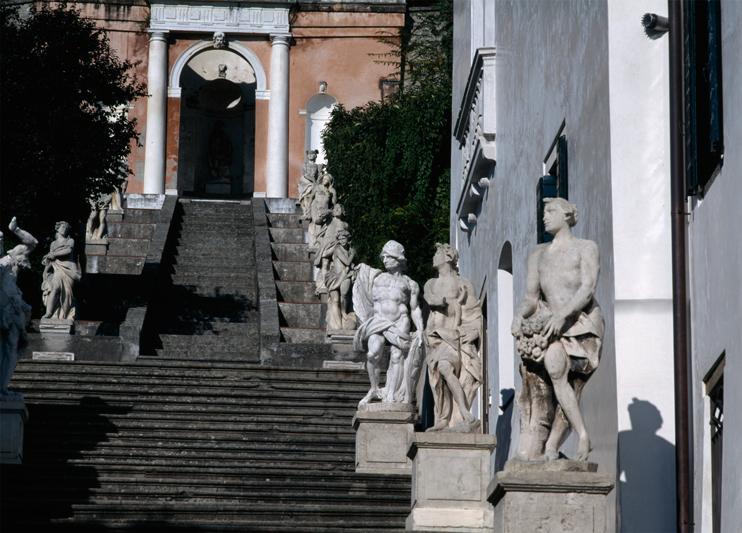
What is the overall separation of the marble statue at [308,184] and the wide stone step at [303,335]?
6.49m

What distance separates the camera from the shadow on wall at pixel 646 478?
12.9m

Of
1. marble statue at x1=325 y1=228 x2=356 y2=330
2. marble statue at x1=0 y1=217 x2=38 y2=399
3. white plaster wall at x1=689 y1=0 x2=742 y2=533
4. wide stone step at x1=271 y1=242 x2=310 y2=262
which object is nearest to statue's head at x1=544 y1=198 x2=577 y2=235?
white plaster wall at x1=689 y1=0 x2=742 y2=533

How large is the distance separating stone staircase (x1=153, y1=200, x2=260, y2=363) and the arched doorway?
8222mm

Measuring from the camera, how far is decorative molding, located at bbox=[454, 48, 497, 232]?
20.4m

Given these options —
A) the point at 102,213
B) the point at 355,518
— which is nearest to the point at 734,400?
the point at 355,518

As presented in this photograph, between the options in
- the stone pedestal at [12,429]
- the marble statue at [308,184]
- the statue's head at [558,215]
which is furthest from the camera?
the marble statue at [308,184]

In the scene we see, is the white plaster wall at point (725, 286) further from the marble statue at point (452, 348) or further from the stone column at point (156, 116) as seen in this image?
the stone column at point (156, 116)

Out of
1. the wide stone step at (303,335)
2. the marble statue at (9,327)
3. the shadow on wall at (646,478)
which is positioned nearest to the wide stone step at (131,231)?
the wide stone step at (303,335)

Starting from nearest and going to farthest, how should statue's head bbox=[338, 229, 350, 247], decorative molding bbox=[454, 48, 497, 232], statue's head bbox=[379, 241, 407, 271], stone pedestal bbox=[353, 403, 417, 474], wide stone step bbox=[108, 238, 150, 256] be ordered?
1. stone pedestal bbox=[353, 403, 417, 474]
2. statue's head bbox=[379, 241, 407, 271]
3. decorative molding bbox=[454, 48, 497, 232]
4. statue's head bbox=[338, 229, 350, 247]
5. wide stone step bbox=[108, 238, 150, 256]

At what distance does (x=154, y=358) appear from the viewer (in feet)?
78.2

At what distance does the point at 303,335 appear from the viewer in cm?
2725

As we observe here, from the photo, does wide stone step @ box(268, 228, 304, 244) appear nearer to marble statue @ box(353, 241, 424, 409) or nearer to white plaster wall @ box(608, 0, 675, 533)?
marble statue @ box(353, 241, 424, 409)

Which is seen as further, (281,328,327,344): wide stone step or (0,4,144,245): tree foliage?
(281,328,327,344): wide stone step

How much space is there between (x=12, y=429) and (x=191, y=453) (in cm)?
184
